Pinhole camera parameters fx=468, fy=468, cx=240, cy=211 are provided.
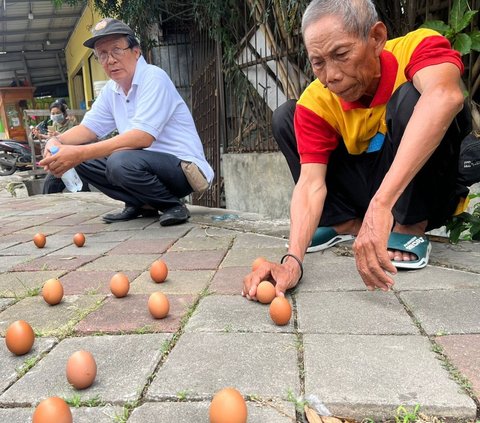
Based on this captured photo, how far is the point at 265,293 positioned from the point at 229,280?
1.39ft

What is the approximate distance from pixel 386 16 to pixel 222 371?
330cm

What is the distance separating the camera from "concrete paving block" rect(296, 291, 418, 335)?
1664 mm

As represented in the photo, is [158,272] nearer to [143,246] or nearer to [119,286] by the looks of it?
[119,286]

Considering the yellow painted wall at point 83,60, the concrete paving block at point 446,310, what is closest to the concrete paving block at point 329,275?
the concrete paving block at point 446,310

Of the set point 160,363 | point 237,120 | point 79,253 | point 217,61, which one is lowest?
point 79,253

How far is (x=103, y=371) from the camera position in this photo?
1.43 m

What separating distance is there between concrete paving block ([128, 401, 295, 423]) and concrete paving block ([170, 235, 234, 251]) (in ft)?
5.77

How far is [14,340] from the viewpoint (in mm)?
1543

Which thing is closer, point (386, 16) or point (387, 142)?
point (387, 142)

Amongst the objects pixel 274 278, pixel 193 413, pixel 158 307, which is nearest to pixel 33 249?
pixel 158 307

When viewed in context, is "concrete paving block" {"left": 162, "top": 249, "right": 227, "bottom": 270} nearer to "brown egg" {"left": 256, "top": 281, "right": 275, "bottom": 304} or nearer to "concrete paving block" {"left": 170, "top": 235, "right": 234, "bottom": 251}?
"concrete paving block" {"left": 170, "top": 235, "right": 234, "bottom": 251}

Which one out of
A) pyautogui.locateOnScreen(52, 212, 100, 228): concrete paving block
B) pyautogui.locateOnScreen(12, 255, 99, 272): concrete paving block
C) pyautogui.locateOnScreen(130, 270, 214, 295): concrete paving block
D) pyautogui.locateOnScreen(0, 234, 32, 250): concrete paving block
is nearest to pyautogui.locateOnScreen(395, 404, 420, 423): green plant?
pyautogui.locateOnScreen(130, 270, 214, 295): concrete paving block

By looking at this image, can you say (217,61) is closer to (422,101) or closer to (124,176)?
(124,176)

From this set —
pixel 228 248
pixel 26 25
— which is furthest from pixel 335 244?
pixel 26 25
